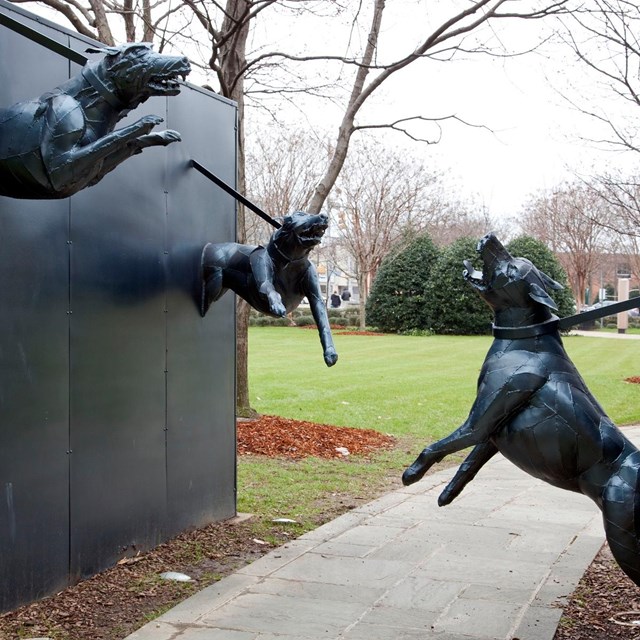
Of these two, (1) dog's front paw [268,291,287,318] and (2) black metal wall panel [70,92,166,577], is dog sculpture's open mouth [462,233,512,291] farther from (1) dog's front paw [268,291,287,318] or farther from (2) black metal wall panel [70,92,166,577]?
(2) black metal wall panel [70,92,166,577]

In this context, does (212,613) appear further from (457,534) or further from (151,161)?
(151,161)

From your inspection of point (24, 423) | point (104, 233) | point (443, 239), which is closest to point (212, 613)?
point (24, 423)

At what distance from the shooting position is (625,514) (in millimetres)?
3777

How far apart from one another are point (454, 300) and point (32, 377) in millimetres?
28167

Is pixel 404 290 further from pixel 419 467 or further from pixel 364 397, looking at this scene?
pixel 419 467

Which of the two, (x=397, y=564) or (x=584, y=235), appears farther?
(x=584, y=235)

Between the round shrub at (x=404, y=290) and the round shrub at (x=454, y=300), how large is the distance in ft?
1.72

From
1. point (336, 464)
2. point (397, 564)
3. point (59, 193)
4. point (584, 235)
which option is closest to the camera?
point (59, 193)

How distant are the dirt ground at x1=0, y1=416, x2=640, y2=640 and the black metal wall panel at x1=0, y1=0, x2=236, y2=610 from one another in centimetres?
12

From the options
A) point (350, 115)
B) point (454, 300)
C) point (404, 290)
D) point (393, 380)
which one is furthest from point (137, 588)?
point (404, 290)

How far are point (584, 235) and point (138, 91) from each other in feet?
135

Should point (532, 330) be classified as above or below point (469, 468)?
above

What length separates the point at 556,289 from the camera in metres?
4.29

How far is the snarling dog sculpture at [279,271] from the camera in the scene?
5.30 meters
